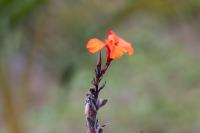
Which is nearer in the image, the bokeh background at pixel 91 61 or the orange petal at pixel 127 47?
the orange petal at pixel 127 47

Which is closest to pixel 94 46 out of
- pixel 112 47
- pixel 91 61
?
pixel 112 47

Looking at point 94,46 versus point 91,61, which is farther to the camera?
point 91,61

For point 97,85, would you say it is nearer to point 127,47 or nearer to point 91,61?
point 127,47

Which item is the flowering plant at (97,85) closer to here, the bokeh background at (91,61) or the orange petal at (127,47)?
the orange petal at (127,47)

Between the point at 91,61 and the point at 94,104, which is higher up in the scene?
the point at 91,61

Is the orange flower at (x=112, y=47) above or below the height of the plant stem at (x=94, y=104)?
above

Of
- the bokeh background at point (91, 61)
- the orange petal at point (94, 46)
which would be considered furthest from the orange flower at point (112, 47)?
the bokeh background at point (91, 61)

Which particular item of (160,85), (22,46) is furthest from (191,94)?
(22,46)

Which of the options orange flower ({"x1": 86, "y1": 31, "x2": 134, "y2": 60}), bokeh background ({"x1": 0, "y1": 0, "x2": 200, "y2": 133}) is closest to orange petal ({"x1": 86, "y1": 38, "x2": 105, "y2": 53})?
orange flower ({"x1": 86, "y1": 31, "x2": 134, "y2": 60})

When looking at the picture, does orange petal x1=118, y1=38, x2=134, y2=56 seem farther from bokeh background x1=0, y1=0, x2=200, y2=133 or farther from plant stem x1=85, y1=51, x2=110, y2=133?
bokeh background x1=0, y1=0, x2=200, y2=133
